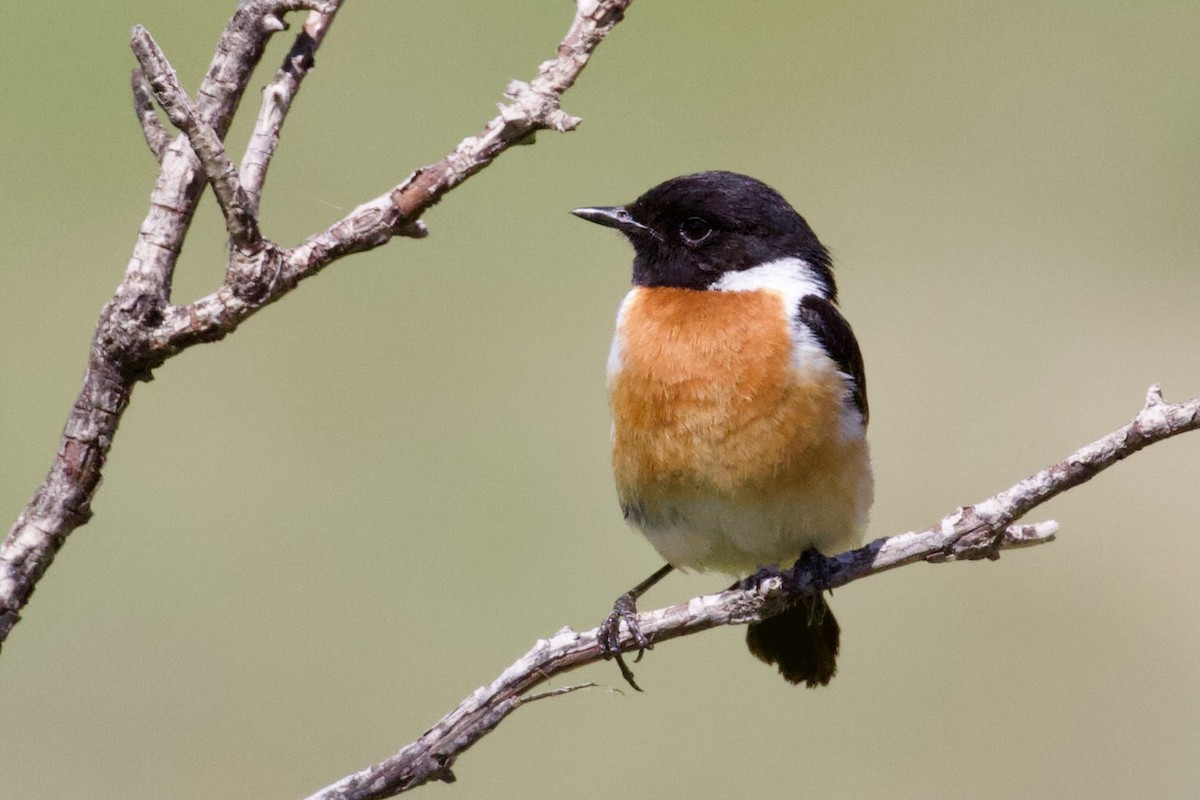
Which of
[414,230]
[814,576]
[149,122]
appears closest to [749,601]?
[814,576]

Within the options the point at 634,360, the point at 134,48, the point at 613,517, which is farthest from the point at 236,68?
the point at 613,517

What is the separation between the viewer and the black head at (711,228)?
14.4 ft

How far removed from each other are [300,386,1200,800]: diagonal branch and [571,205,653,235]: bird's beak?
4.89ft

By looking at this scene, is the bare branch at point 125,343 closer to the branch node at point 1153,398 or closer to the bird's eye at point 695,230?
the branch node at point 1153,398

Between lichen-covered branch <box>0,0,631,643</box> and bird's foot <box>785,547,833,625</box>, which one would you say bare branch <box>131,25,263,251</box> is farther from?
bird's foot <box>785,547,833,625</box>

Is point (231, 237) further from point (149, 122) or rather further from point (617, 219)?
point (617, 219)

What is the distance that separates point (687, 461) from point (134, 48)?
211cm

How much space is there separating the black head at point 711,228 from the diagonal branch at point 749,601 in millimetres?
1319

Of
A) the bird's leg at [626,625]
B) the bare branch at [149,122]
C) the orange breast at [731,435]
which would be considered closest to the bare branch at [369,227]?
the bare branch at [149,122]

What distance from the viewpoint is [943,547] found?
2.94 m

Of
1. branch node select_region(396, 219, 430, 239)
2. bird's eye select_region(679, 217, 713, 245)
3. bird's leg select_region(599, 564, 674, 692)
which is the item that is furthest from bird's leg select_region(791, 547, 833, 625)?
branch node select_region(396, 219, 430, 239)

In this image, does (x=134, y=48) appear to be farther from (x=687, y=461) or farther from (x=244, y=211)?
(x=687, y=461)

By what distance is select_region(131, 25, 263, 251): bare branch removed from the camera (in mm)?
2311

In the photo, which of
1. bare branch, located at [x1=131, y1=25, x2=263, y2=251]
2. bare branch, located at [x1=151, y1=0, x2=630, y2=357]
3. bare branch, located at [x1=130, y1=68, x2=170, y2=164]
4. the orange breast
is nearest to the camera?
bare branch, located at [x1=131, y1=25, x2=263, y2=251]
